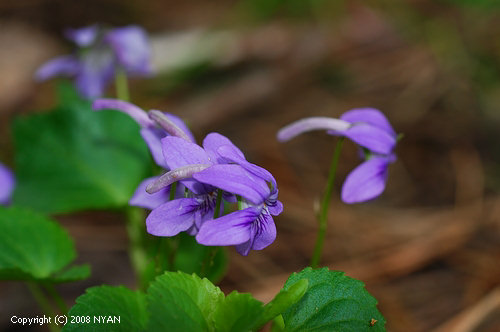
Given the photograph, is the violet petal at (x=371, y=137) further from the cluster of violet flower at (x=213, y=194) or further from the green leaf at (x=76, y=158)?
the green leaf at (x=76, y=158)

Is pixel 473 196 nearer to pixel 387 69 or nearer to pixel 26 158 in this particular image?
pixel 387 69

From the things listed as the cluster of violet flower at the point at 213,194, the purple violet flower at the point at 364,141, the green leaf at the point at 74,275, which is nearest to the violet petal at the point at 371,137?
the purple violet flower at the point at 364,141

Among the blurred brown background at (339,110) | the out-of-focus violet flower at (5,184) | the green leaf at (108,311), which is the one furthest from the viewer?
the blurred brown background at (339,110)

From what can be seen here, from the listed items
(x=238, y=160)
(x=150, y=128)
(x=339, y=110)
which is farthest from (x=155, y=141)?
(x=339, y=110)

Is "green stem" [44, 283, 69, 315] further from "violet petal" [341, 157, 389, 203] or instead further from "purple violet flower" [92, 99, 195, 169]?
"violet petal" [341, 157, 389, 203]

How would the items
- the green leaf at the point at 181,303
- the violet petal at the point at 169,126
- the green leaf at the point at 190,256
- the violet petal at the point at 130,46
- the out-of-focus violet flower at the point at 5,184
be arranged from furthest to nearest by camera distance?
the violet petal at the point at 130,46 → the out-of-focus violet flower at the point at 5,184 → the green leaf at the point at 190,256 → the violet petal at the point at 169,126 → the green leaf at the point at 181,303

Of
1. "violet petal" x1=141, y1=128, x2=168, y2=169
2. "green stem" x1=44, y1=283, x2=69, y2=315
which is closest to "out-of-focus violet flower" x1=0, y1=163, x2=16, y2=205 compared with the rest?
"green stem" x1=44, y1=283, x2=69, y2=315

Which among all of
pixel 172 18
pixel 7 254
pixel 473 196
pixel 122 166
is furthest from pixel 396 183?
pixel 172 18
